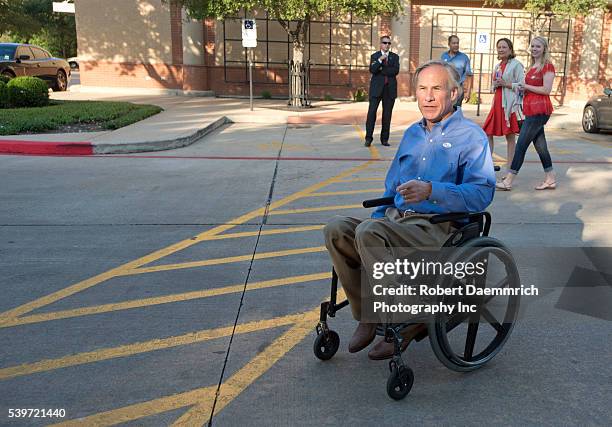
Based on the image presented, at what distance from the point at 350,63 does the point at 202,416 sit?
22116 mm

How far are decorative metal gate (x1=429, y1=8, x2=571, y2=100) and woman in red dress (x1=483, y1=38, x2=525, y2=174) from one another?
16.2 metres

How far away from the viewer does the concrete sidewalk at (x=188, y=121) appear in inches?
420

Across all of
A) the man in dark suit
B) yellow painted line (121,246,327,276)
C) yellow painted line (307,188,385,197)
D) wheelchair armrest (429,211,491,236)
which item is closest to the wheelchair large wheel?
wheelchair armrest (429,211,491,236)

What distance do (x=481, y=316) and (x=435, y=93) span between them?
51.4 inches

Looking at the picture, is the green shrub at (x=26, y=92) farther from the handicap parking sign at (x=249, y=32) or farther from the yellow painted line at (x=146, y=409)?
the yellow painted line at (x=146, y=409)

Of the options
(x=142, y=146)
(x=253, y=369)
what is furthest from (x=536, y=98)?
(x=142, y=146)

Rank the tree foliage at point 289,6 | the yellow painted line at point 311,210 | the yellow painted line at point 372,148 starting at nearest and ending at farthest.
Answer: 1. the yellow painted line at point 311,210
2. the yellow painted line at point 372,148
3. the tree foliage at point 289,6

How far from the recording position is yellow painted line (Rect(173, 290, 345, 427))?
2.89 m

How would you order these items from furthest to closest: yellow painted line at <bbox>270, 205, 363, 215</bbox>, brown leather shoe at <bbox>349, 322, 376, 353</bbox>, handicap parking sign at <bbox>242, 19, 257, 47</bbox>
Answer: handicap parking sign at <bbox>242, 19, 257, 47</bbox>, yellow painted line at <bbox>270, 205, 363, 215</bbox>, brown leather shoe at <bbox>349, 322, 376, 353</bbox>

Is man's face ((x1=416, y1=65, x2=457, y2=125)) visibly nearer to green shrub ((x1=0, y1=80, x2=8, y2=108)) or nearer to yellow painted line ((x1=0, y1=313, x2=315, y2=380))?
yellow painted line ((x1=0, y1=313, x2=315, y2=380))

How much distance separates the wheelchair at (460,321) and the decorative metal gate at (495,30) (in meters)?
21.4

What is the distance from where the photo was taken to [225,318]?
13.2ft

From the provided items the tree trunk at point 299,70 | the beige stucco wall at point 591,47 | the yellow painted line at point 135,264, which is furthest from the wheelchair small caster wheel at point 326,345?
the beige stucco wall at point 591,47

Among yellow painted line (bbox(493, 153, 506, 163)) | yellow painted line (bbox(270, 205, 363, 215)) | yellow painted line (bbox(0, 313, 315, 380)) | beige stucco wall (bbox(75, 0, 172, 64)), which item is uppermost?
beige stucco wall (bbox(75, 0, 172, 64))
